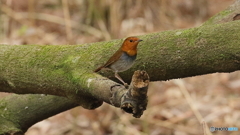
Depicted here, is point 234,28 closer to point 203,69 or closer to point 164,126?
point 203,69

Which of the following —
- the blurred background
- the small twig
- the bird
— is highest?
the blurred background

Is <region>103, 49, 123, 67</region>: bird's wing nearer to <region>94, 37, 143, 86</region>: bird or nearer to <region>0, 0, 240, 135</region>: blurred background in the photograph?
<region>94, 37, 143, 86</region>: bird

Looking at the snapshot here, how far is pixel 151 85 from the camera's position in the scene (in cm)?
506

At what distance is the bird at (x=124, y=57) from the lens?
2381 millimetres

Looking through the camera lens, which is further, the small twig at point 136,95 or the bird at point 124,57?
the bird at point 124,57

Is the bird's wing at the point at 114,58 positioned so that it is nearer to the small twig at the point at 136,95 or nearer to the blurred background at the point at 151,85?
the small twig at the point at 136,95

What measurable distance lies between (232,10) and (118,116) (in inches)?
100

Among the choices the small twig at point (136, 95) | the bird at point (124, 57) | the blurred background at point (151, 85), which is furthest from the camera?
the blurred background at point (151, 85)

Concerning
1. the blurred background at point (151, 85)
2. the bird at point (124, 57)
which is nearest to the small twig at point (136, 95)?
the bird at point (124, 57)

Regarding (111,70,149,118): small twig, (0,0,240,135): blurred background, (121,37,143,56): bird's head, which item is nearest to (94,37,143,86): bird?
(121,37,143,56): bird's head

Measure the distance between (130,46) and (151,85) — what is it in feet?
8.80

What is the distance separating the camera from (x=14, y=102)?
10.9 ft

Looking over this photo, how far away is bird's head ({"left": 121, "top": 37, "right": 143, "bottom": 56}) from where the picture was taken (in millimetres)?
2393

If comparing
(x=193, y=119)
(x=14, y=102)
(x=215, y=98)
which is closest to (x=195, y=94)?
(x=215, y=98)
